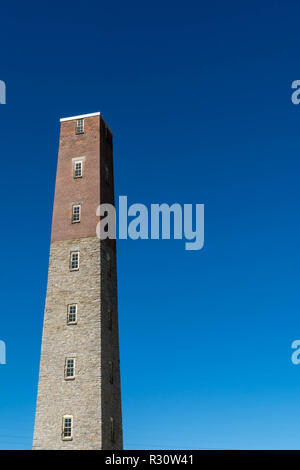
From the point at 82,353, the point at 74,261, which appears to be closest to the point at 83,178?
the point at 74,261

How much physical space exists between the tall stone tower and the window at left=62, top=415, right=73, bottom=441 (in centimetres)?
7

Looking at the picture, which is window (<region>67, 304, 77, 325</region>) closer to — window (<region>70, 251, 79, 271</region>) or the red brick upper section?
window (<region>70, 251, 79, 271</region>)

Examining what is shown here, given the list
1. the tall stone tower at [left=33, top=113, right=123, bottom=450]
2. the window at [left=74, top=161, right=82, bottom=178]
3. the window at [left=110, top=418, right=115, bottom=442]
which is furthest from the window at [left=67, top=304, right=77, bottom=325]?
the window at [left=74, top=161, right=82, bottom=178]

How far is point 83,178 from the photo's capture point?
5288 centimetres

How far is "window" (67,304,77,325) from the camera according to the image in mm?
47469

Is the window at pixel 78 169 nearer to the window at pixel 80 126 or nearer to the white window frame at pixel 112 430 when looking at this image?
the window at pixel 80 126

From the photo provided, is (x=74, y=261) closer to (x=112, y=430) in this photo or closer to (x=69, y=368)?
(x=69, y=368)

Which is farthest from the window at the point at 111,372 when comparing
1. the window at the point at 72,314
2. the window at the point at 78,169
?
the window at the point at 78,169

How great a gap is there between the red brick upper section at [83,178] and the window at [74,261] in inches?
62.9

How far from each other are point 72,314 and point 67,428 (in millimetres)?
8816

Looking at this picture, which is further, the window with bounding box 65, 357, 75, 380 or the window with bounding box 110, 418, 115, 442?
the window with bounding box 65, 357, 75, 380

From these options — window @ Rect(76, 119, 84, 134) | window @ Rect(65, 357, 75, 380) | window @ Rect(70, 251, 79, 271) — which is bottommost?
window @ Rect(65, 357, 75, 380)
